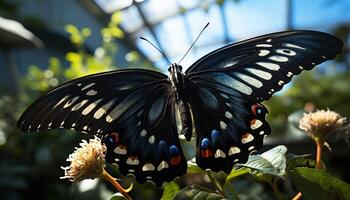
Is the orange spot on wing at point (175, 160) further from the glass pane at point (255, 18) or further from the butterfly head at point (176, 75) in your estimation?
the glass pane at point (255, 18)

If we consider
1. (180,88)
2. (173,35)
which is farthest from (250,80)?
(173,35)

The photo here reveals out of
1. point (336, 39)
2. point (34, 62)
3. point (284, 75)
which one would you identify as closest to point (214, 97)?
point (284, 75)

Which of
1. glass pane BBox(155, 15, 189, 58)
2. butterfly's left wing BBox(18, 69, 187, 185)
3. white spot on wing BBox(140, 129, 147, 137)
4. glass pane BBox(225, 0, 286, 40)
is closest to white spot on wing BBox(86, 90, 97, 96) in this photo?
butterfly's left wing BBox(18, 69, 187, 185)

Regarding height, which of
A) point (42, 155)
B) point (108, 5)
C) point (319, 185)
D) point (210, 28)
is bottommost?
point (42, 155)

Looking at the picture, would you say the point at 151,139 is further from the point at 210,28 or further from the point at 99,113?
the point at 210,28

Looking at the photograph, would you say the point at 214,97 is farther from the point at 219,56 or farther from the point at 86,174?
the point at 86,174

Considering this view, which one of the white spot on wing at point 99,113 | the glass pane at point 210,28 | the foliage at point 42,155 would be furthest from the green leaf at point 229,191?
the glass pane at point 210,28
